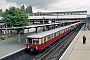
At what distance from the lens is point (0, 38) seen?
32.4 meters

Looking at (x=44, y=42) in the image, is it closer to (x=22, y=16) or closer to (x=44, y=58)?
(x=44, y=58)

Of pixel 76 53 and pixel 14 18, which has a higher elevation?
pixel 14 18

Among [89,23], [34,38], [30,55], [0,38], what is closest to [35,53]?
[30,55]

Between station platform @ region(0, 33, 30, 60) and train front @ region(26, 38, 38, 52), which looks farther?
station platform @ region(0, 33, 30, 60)

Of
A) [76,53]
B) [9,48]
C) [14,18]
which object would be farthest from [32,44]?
[14,18]

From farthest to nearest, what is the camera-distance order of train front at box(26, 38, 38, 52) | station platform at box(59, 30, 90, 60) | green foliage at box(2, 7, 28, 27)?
green foliage at box(2, 7, 28, 27) → train front at box(26, 38, 38, 52) → station platform at box(59, 30, 90, 60)

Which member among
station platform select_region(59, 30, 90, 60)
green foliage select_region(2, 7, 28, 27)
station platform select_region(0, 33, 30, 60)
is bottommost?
station platform select_region(0, 33, 30, 60)

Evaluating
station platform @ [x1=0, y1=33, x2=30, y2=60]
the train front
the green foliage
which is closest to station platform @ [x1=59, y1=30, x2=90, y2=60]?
the train front

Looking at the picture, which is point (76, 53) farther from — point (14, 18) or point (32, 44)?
point (14, 18)

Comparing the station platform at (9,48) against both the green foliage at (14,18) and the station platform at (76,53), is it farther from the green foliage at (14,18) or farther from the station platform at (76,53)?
the green foliage at (14,18)

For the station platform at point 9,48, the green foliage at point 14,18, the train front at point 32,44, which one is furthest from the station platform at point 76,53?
the green foliage at point 14,18

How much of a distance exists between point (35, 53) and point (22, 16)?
72.7 ft

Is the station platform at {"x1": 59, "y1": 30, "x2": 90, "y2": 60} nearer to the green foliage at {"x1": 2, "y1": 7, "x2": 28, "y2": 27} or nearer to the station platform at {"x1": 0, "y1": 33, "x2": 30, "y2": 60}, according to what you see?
the station platform at {"x1": 0, "y1": 33, "x2": 30, "y2": 60}

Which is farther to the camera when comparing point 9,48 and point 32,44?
point 9,48
